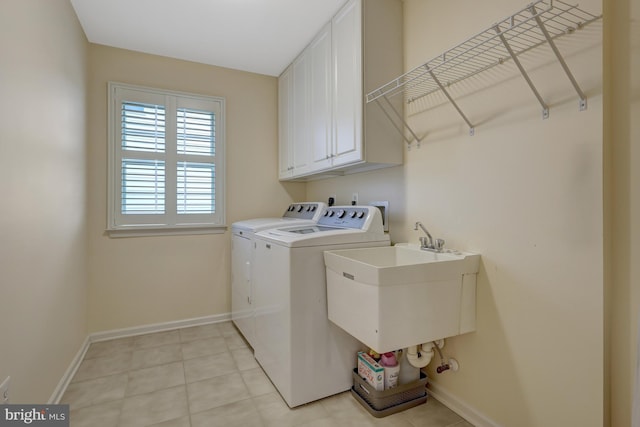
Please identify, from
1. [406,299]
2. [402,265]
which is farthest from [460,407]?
[402,265]

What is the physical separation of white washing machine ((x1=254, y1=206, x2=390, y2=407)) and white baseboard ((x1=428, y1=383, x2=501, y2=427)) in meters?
0.48

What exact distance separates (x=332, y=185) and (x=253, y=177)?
856mm

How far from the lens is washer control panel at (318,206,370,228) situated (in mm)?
1998

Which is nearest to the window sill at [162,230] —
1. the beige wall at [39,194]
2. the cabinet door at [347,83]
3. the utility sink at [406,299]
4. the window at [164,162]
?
the window at [164,162]

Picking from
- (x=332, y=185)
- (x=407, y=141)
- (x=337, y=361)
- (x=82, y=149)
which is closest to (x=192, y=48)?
(x=82, y=149)

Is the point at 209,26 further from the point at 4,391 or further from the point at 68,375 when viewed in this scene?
the point at 68,375

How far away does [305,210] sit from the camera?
2.77m

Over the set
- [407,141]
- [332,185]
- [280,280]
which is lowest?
[280,280]

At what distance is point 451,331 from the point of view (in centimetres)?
149

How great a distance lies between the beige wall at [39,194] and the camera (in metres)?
1.22

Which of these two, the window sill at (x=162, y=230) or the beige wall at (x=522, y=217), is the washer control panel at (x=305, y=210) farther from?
the beige wall at (x=522, y=217)

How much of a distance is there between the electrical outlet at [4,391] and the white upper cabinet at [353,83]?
1.86 m

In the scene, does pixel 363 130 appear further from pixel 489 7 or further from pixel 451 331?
pixel 451 331

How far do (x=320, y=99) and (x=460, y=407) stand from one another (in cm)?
213
